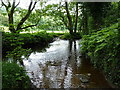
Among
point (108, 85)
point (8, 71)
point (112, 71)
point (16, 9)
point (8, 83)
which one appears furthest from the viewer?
point (16, 9)

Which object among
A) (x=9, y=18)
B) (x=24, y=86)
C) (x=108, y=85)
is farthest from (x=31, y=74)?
(x=9, y=18)

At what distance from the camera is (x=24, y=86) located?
2676 mm

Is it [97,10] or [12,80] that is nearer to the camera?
[12,80]

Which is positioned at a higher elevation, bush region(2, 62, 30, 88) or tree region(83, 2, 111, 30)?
tree region(83, 2, 111, 30)

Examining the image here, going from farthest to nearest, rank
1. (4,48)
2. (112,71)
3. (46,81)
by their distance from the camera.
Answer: (4,48) < (46,81) < (112,71)

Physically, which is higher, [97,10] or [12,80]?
[97,10]

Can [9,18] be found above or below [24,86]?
above

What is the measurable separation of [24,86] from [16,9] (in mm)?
10504

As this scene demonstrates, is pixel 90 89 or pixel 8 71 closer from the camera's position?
pixel 8 71

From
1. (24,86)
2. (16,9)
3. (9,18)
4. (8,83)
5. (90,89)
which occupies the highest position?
(16,9)

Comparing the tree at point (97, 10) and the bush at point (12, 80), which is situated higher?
the tree at point (97, 10)

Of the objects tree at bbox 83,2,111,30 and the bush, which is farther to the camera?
tree at bbox 83,2,111,30

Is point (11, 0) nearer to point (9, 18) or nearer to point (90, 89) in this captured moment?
point (9, 18)

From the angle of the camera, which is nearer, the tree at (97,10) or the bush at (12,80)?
the bush at (12,80)
